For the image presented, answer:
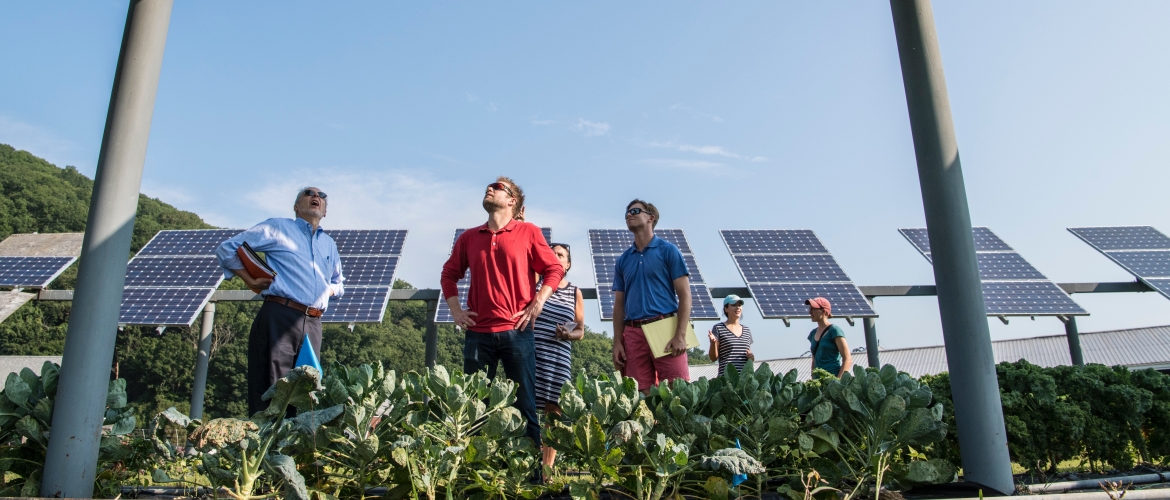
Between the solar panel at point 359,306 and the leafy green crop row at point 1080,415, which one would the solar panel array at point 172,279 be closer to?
the solar panel at point 359,306

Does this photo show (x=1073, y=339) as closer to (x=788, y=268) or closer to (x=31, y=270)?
(x=788, y=268)

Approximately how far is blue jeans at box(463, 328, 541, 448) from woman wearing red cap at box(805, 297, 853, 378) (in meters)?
2.94

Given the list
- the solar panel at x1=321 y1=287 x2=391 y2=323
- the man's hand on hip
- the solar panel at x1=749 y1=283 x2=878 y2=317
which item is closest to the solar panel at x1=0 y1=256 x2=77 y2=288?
the solar panel at x1=321 y1=287 x2=391 y2=323

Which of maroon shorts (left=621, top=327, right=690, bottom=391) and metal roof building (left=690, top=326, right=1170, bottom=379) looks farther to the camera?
metal roof building (left=690, top=326, right=1170, bottom=379)

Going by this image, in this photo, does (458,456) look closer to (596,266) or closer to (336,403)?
(336,403)

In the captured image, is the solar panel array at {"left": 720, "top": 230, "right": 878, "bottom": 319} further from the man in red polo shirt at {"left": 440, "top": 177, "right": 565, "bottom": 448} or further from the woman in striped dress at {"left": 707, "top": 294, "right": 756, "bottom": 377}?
the man in red polo shirt at {"left": 440, "top": 177, "right": 565, "bottom": 448}

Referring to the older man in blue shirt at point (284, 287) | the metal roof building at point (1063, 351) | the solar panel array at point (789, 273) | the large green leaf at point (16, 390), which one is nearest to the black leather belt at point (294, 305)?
the older man in blue shirt at point (284, 287)

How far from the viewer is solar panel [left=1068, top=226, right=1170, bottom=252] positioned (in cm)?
1252

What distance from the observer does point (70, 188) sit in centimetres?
4778

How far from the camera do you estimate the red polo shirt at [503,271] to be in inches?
154

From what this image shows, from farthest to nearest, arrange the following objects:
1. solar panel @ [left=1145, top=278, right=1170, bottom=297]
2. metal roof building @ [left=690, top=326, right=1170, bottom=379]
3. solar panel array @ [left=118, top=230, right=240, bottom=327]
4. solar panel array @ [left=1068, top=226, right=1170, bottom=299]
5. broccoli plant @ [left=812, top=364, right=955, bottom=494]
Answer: metal roof building @ [left=690, top=326, right=1170, bottom=379], solar panel array @ [left=1068, top=226, right=1170, bottom=299], solar panel @ [left=1145, top=278, right=1170, bottom=297], solar panel array @ [left=118, top=230, right=240, bottom=327], broccoli plant @ [left=812, top=364, right=955, bottom=494]

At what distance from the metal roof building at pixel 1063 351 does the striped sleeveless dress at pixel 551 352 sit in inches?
1118

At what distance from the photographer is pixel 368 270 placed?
10.8 meters

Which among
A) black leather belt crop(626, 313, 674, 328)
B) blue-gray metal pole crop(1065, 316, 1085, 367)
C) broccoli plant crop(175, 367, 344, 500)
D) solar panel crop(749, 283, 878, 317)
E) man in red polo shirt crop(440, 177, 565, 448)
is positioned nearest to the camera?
broccoli plant crop(175, 367, 344, 500)
